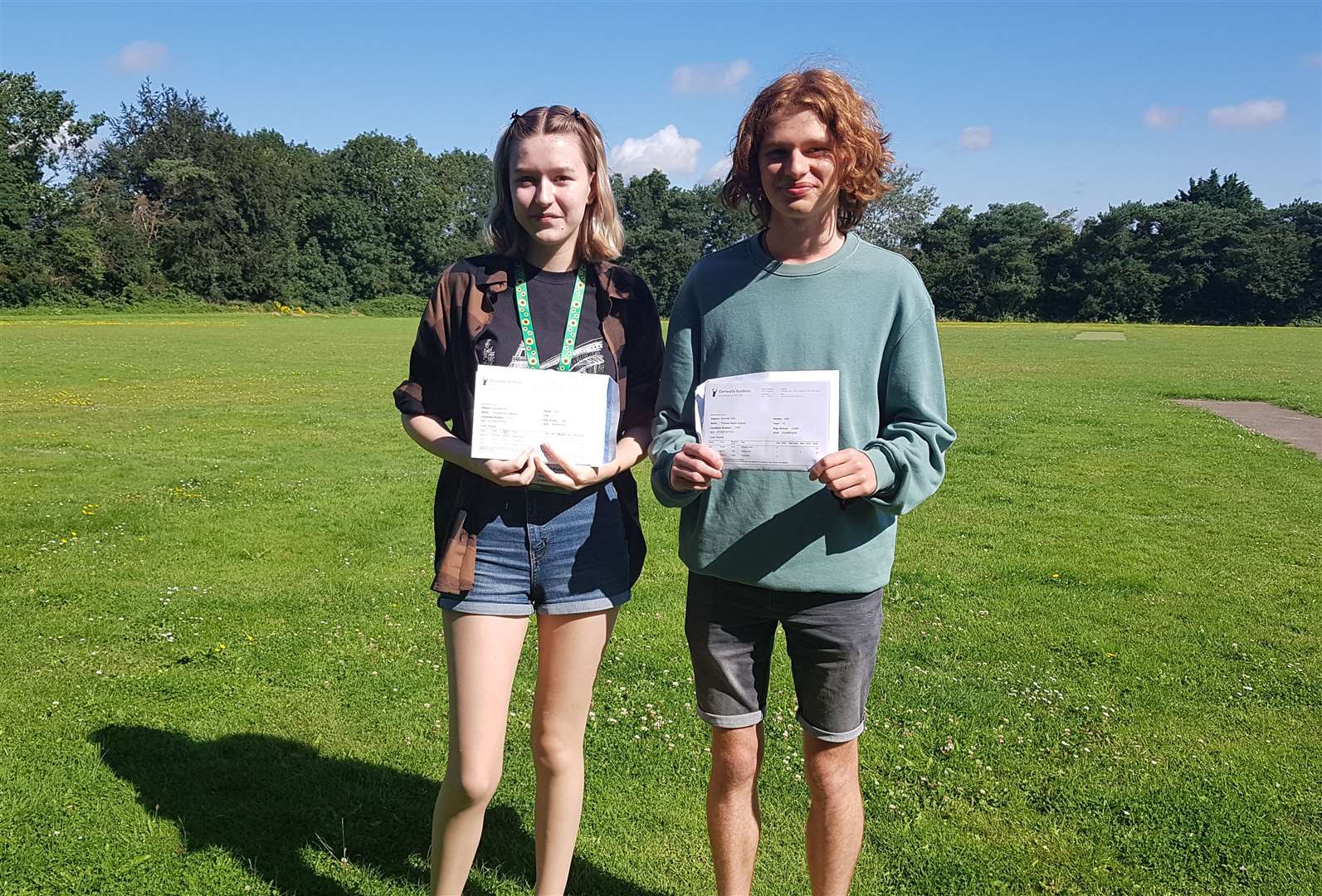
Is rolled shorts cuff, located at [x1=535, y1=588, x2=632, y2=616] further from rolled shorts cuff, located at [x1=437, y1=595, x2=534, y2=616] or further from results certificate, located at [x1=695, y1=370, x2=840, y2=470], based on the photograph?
results certificate, located at [x1=695, y1=370, x2=840, y2=470]

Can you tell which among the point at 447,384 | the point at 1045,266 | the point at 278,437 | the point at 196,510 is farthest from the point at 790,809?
the point at 1045,266

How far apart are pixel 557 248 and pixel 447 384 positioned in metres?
0.50

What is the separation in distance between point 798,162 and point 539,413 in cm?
91

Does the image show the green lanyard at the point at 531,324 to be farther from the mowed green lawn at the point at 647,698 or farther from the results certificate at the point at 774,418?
the mowed green lawn at the point at 647,698

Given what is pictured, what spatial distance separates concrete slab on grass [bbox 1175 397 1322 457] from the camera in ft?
43.0

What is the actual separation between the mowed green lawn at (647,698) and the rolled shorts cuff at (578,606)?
1.30 meters

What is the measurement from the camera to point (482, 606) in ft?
8.52

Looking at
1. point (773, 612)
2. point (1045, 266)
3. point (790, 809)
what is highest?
point (1045, 266)

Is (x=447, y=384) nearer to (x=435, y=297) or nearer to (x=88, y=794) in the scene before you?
(x=435, y=297)

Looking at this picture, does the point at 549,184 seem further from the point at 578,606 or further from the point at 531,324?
the point at 578,606

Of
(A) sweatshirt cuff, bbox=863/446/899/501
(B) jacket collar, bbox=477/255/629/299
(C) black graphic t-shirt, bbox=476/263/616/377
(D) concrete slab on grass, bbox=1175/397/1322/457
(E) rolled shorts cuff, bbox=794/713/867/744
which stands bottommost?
(D) concrete slab on grass, bbox=1175/397/1322/457

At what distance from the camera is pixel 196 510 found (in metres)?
8.59

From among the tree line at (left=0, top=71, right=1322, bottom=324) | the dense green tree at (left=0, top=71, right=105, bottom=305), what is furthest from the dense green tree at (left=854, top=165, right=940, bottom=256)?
the dense green tree at (left=0, top=71, right=105, bottom=305)

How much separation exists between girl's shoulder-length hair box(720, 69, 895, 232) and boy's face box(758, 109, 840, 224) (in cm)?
2
